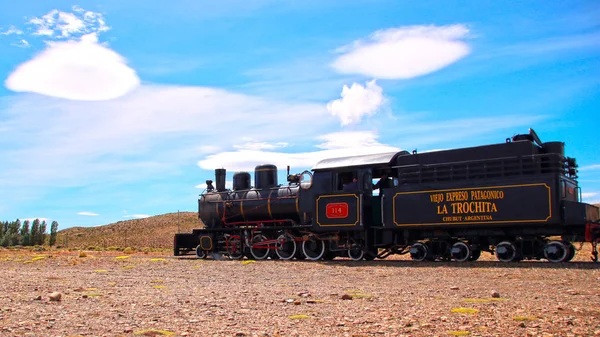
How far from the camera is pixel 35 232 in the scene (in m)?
55.2

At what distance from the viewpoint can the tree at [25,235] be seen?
175 feet

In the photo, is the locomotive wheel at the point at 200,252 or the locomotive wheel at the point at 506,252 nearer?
the locomotive wheel at the point at 506,252

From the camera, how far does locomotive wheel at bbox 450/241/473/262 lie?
17.3 meters

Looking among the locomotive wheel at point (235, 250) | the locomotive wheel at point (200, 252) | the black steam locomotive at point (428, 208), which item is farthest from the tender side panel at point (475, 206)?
the locomotive wheel at point (200, 252)

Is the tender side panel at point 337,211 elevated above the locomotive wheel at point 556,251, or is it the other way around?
the tender side panel at point 337,211

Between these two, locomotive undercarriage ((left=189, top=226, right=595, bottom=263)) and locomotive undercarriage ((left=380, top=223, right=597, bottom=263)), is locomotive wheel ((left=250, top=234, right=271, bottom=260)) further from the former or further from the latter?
locomotive undercarriage ((left=380, top=223, right=597, bottom=263))

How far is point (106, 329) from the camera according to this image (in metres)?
6.02

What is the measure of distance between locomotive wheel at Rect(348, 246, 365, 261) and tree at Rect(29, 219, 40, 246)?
44.1 m

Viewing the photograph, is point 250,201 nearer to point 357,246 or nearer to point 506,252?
point 357,246

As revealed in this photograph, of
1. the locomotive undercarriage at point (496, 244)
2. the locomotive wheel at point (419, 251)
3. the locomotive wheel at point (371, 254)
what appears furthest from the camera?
the locomotive wheel at point (371, 254)

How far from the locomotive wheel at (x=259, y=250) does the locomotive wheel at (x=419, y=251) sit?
6043 millimetres

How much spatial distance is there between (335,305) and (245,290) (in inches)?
98.6

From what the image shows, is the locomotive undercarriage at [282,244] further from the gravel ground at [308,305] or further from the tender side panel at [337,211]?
the gravel ground at [308,305]

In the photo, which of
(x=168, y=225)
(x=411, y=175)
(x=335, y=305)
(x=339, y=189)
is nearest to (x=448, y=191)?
(x=411, y=175)
